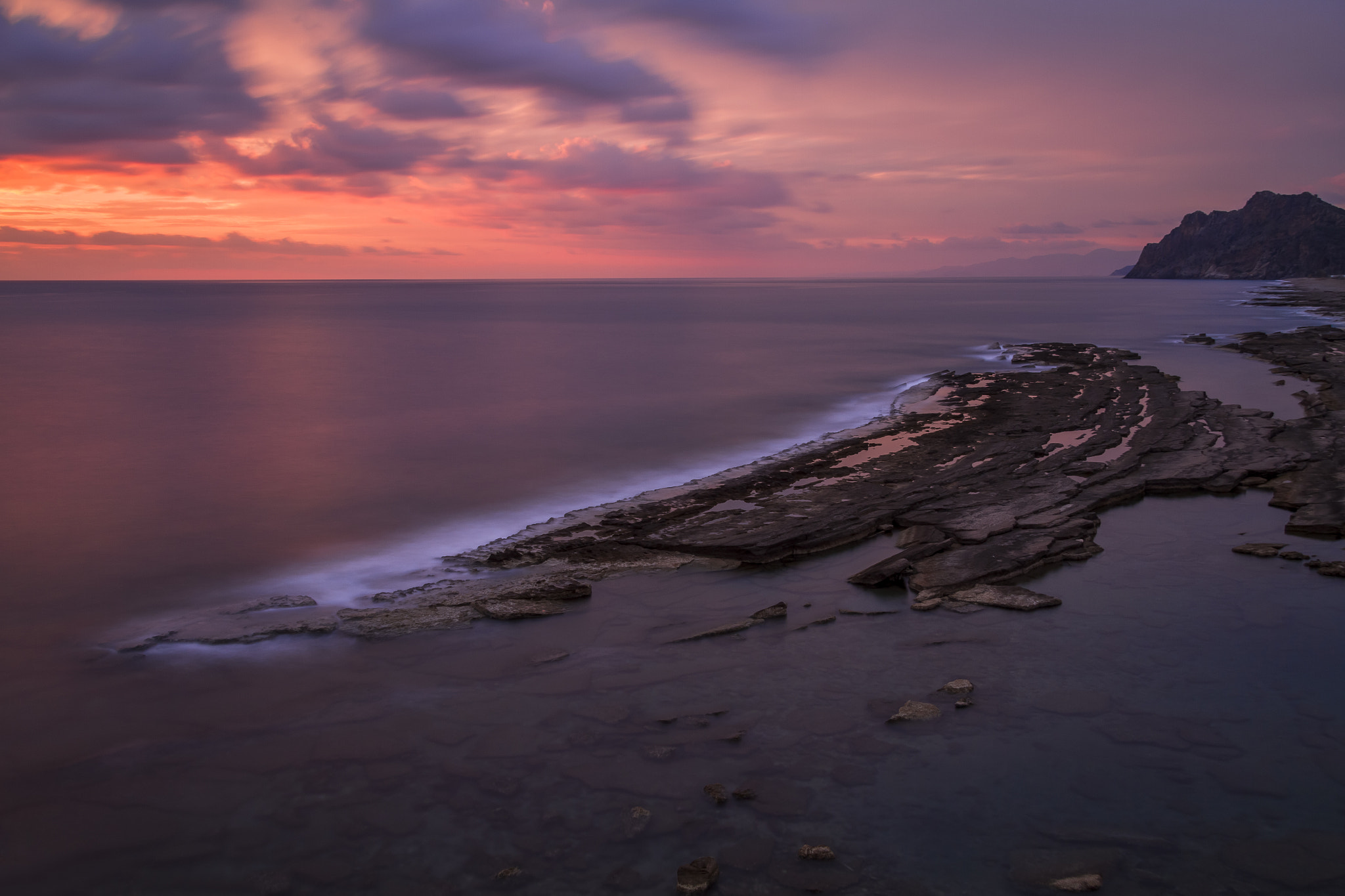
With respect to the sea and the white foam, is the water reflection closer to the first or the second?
the sea

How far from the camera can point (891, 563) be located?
1127 centimetres

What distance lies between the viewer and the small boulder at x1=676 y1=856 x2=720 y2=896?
5484mm

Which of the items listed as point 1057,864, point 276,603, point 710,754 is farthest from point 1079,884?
point 276,603

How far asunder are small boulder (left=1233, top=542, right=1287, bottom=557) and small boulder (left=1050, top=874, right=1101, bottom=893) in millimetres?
8467

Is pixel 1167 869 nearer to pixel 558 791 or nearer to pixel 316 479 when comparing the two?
pixel 558 791

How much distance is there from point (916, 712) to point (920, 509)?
6429 mm

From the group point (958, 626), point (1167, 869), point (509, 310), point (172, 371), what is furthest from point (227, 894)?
point (509, 310)

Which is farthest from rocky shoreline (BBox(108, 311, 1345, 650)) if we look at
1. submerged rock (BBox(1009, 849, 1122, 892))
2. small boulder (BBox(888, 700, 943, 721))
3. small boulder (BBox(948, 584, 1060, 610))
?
submerged rock (BBox(1009, 849, 1122, 892))

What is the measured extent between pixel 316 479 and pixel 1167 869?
17.0 meters

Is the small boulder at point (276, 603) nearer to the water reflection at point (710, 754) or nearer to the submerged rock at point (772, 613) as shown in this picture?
the water reflection at point (710, 754)

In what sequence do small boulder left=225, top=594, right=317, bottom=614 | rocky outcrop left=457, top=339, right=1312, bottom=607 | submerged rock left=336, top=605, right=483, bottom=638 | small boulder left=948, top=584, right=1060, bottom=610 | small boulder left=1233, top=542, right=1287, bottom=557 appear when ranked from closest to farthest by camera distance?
submerged rock left=336, top=605, right=483, bottom=638, small boulder left=948, top=584, right=1060, bottom=610, small boulder left=225, top=594, right=317, bottom=614, small boulder left=1233, top=542, right=1287, bottom=557, rocky outcrop left=457, top=339, right=1312, bottom=607

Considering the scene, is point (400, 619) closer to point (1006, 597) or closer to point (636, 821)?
point (636, 821)

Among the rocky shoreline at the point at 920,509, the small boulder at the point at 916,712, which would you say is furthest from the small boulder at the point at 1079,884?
the rocky shoreline at the point at 920,509

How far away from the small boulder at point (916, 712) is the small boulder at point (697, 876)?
8.76ft
